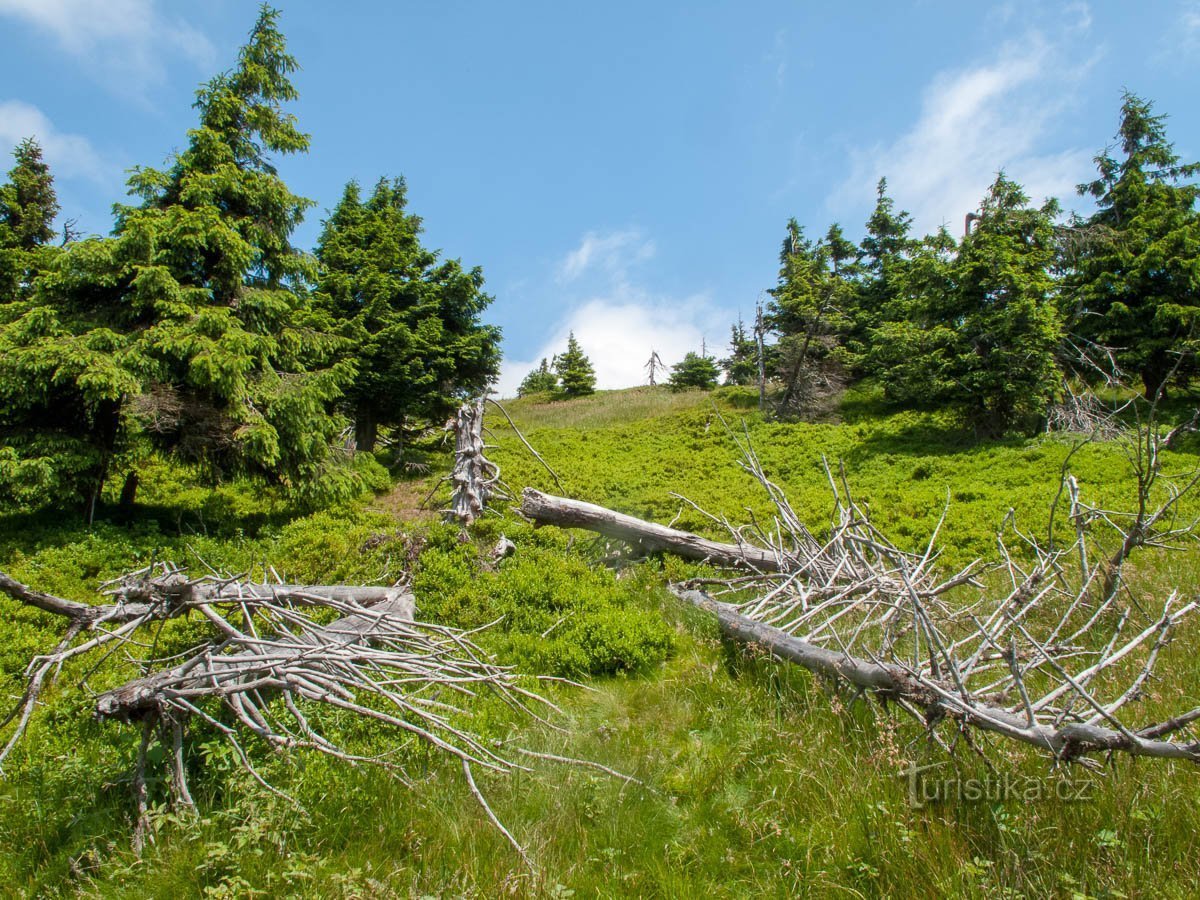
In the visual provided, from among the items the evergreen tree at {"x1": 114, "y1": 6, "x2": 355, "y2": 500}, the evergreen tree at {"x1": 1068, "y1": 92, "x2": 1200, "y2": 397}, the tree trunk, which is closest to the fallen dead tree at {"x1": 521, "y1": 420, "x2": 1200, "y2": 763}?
the evergreen tree at {"x1": 114, "y1": 6, "x2": 355, "y2": 500}

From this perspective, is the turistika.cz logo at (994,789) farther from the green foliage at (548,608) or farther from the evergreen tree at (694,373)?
the evergreen tree at (694,373)

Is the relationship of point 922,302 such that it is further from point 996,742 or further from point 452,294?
point 996,742

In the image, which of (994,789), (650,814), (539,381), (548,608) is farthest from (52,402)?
(539,381)

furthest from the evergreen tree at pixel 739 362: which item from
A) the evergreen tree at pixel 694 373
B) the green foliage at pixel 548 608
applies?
the green foliage at pixel 548 608

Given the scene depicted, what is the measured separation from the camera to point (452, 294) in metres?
19.2

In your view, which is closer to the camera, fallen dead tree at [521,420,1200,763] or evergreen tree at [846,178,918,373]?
fallen dead tree at [521,420,1200,763]

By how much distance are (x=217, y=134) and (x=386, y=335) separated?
6.71 metres

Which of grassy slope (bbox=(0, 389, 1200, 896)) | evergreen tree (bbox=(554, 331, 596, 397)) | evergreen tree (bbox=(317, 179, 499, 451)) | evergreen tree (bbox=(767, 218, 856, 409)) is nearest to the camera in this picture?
grassy slope (bbox=(0, 389, 1200, 896))

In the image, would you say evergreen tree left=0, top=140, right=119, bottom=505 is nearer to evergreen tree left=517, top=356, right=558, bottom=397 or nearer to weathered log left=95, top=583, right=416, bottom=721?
weathered log left=95, top=583, right=416, bottom=721

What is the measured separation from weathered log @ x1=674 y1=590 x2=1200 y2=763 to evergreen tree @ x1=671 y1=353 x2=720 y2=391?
1454 inches

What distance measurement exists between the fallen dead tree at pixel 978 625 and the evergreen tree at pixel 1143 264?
14.6 m

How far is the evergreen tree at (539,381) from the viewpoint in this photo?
180 ft

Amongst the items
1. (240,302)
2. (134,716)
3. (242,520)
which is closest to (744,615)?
(134,716)

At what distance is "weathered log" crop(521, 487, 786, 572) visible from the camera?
8.40 metres
